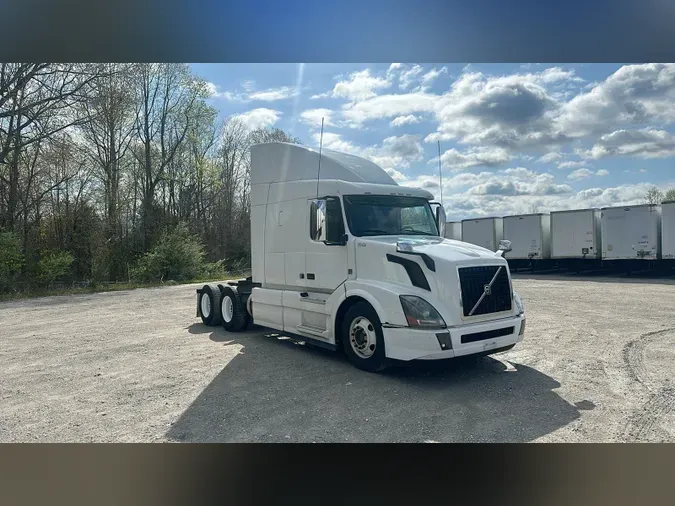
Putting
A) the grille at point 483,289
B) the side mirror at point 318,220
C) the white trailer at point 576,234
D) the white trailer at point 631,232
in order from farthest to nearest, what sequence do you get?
1. the white trailer at point 576,234
2. the white trailer at point 631,232
3. the side mirror at point 318,220
4. the grille at point 483,289

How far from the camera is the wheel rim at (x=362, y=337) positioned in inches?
260

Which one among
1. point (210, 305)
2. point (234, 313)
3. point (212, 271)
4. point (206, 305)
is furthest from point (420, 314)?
point (212, 271)

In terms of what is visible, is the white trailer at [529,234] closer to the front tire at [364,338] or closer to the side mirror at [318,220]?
the side mirror at [318,220]

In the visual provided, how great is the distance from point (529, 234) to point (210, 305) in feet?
74.3

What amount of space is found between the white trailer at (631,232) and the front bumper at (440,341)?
20.7m

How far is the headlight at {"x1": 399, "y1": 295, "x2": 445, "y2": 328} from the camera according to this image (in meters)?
6.01

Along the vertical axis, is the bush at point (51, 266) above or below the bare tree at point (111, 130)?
below

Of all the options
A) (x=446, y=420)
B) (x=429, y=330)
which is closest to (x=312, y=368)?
(x=429, y=330)

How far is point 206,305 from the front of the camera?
11.3 metres

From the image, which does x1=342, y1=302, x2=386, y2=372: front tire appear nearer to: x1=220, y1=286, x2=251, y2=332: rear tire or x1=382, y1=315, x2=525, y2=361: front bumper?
x1=382, y1=315, x2=525, y2=361: front bumper

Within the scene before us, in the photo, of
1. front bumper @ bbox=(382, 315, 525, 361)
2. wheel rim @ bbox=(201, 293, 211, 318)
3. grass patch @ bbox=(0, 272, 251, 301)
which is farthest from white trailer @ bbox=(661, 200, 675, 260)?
grass patch @ bbox=(0, 272, 251, 301)

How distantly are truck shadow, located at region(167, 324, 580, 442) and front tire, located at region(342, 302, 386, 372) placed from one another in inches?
7.5

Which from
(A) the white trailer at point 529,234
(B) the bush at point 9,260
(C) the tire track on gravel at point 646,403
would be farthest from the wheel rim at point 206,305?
(A) the white trailer at point 529,234

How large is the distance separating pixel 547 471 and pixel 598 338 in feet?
19.9
